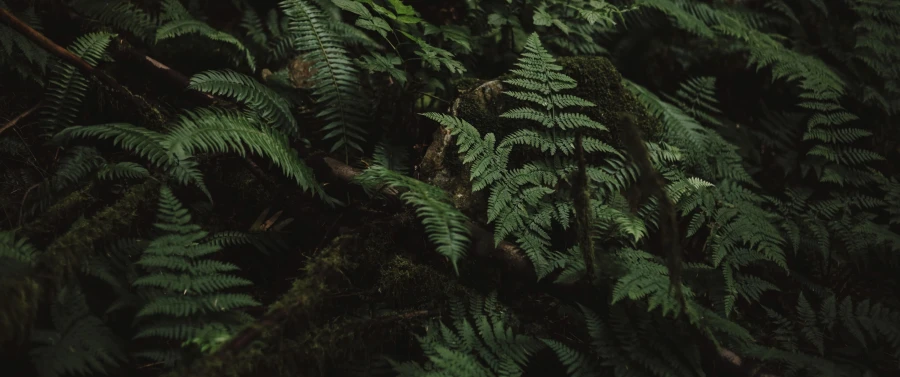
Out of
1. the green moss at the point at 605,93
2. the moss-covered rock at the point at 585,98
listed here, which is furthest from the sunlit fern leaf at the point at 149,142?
the green moss at the point at 605,93

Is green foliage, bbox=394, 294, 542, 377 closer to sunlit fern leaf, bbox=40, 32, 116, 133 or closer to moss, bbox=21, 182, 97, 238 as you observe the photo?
moss, bbox=21, 182, 97, 238

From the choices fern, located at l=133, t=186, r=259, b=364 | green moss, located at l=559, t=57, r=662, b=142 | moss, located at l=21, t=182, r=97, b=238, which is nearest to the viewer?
fern, located at l=133, t=186, r=259, b=364

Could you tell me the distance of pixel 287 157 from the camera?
2701mm

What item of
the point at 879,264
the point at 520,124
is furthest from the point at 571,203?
the point at 879,264

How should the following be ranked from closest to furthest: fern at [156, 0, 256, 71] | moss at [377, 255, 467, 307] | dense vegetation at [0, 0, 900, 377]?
1. dense vegetation at [0, 0, 900, 377]
2. moss at [377, 255, 467, 307]
3. fern at [156, 0, 256, 71]

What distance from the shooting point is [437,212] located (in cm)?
237

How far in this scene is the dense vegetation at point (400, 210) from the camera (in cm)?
226

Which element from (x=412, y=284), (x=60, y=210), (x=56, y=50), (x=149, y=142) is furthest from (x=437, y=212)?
(x=56, y=50)

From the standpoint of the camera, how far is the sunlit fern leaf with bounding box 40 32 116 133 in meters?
2.84

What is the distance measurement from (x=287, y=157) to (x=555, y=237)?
5.69 feet

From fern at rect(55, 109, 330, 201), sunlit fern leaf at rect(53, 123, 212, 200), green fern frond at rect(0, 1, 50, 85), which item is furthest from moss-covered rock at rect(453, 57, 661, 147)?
green fern frond at rect(0, 1, 50, 85)

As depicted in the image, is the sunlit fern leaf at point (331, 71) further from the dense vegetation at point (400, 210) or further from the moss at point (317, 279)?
the moss at point (317, 279)

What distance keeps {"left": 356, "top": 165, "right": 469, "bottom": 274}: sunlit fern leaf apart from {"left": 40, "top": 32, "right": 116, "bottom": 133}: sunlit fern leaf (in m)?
1.82

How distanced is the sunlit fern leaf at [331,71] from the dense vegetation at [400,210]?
0.05 feet
